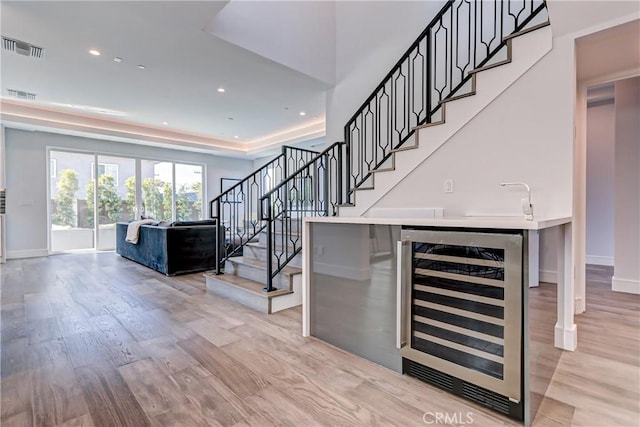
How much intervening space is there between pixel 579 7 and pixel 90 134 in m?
8.58

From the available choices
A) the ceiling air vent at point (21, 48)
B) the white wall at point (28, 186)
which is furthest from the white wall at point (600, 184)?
the white wall at point (28, 186)

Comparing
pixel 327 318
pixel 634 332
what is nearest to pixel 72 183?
pixel 327 318

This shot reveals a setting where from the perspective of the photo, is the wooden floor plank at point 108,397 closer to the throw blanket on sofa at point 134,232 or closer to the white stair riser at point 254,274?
the white stair riser at point 254,274

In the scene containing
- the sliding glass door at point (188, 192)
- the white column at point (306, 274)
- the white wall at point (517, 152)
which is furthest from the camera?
the sliding glass door at point (188, 192)

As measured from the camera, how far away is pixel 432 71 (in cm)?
376

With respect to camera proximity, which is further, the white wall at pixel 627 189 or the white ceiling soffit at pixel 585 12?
the white wall at pixel 627 189

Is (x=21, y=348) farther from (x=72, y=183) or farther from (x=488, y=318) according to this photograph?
(x=72, y=183)

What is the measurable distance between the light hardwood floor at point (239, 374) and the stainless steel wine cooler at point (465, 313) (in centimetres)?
9

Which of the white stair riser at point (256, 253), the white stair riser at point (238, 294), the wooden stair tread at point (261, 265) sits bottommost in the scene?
the white stair riser at point (238, 294)

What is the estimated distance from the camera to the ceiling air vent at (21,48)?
353 cm

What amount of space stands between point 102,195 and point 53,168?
110 cm

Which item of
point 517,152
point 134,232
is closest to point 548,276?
point 517,152

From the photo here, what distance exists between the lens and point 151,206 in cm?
845

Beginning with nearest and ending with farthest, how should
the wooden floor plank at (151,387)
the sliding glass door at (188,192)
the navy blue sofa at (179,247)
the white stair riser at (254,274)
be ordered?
the wooden floor plank at (151,387) → the white stair riser at (254,274) → the navy blue sofa at (179,247) → the sliding glass door at (188,192)
